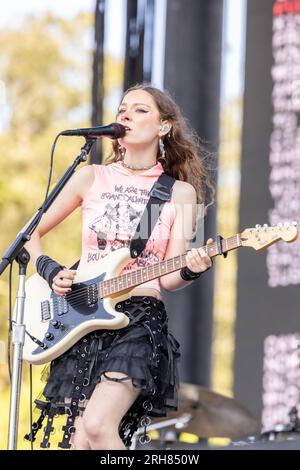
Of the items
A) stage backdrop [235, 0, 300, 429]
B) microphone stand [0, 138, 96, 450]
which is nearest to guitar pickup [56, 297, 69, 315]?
microphone stand [0, 138, 96, 450]

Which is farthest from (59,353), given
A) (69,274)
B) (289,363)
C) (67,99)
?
(67,99)

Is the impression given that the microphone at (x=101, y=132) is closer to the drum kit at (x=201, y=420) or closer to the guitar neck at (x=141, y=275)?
the guitar neck at (x=141, y=275)

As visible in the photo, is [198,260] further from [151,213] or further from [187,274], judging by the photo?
[151,213]

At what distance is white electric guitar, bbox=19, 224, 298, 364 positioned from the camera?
12.6 feet

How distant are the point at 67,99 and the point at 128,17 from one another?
6.95m

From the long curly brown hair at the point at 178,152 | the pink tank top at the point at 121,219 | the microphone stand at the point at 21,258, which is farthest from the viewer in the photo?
the long curly brown hair at the point at 178,152

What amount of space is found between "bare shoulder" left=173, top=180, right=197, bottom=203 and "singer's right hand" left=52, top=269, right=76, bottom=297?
507 millimetres

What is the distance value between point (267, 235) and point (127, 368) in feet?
2.28

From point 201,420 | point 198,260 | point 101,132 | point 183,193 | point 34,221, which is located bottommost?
point 201,420

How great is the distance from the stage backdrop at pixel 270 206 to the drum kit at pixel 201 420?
575 mm

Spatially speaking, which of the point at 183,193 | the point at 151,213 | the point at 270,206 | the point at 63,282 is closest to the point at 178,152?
the point at 183,193

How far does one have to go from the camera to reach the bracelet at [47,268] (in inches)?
159

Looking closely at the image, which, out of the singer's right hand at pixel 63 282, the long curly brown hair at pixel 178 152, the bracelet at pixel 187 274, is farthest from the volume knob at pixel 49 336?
the long curly brown hair at pixel 178 152

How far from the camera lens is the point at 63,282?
3984 mm
